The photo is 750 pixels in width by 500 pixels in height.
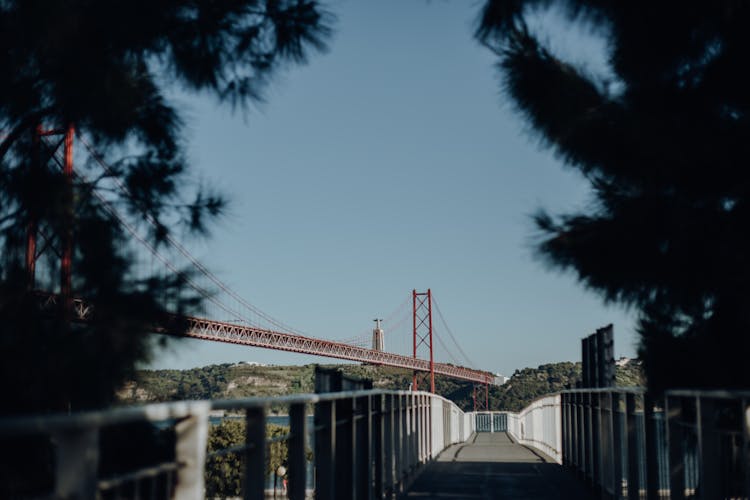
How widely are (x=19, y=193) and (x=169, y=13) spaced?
5.14 ft

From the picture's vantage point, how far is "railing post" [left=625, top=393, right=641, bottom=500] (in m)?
7.72

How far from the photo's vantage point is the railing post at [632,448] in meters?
7.72

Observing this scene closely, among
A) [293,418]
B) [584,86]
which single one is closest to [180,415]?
[293,418]

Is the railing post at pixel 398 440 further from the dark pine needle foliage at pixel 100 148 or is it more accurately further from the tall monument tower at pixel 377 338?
the tall monument tower at pixel 377 338

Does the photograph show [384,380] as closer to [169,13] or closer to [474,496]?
[474,496]

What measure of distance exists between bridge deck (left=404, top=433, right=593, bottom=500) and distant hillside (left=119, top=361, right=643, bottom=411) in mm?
1550

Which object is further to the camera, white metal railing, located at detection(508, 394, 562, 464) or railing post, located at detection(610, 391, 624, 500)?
white metal railing, located at detection(508, 394, 562, 464)

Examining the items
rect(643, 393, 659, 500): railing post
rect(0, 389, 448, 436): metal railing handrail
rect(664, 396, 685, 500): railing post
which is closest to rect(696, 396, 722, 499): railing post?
rect(664, 396, 685, 500): railing post

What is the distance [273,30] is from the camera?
680 cm

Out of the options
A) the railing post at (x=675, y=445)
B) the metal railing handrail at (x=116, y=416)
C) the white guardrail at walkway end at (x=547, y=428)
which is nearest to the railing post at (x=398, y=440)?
the railing post at (x=675, y=445)

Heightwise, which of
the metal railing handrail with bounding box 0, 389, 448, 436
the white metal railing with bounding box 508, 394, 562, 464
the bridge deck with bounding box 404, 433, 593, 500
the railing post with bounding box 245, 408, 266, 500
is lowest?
the bridge deck with bounding box 404, 433, 593, 500

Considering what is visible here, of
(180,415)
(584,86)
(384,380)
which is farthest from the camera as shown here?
(384,380)

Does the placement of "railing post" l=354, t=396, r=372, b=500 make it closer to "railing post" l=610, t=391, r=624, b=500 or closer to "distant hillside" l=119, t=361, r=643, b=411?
"distant hillside" l=119, t=361, r=643, b=411

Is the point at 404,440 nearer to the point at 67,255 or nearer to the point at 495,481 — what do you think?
the point at 495,481
